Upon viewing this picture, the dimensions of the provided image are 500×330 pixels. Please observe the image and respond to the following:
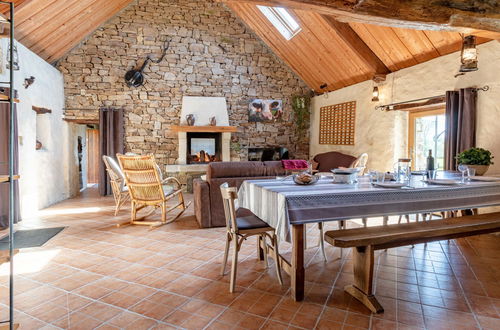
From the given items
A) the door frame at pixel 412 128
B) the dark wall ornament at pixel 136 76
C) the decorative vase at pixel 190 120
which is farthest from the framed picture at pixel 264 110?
the door frame at pixel 412 128

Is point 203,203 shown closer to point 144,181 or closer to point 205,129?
point 144,181

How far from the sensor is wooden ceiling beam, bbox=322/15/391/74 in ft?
17.7

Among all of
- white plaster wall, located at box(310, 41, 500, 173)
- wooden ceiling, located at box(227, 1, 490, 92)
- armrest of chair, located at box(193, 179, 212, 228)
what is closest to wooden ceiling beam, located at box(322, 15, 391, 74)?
wooden ceiling, located at box(227, 1, 490, 92)

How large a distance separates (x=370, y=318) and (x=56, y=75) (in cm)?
727

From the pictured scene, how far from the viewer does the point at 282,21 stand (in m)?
6.90

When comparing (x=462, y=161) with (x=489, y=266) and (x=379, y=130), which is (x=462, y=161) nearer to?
(x=489, y=266)

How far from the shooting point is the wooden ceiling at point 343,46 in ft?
15.7

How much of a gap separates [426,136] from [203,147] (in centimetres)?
494

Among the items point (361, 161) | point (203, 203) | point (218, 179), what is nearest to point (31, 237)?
point (203, 203)

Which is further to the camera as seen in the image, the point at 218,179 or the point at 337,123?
the point at 337,123

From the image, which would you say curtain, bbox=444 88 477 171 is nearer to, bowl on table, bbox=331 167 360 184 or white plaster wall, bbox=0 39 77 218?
bowl on table, bbox=331 167 360 184

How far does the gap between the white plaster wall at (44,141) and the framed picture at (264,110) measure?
439cm

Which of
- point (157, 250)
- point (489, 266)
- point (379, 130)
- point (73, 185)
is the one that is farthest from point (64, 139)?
point (489, 266)

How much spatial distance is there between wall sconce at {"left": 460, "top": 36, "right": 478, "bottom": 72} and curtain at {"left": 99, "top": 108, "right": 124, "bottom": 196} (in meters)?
6.57
